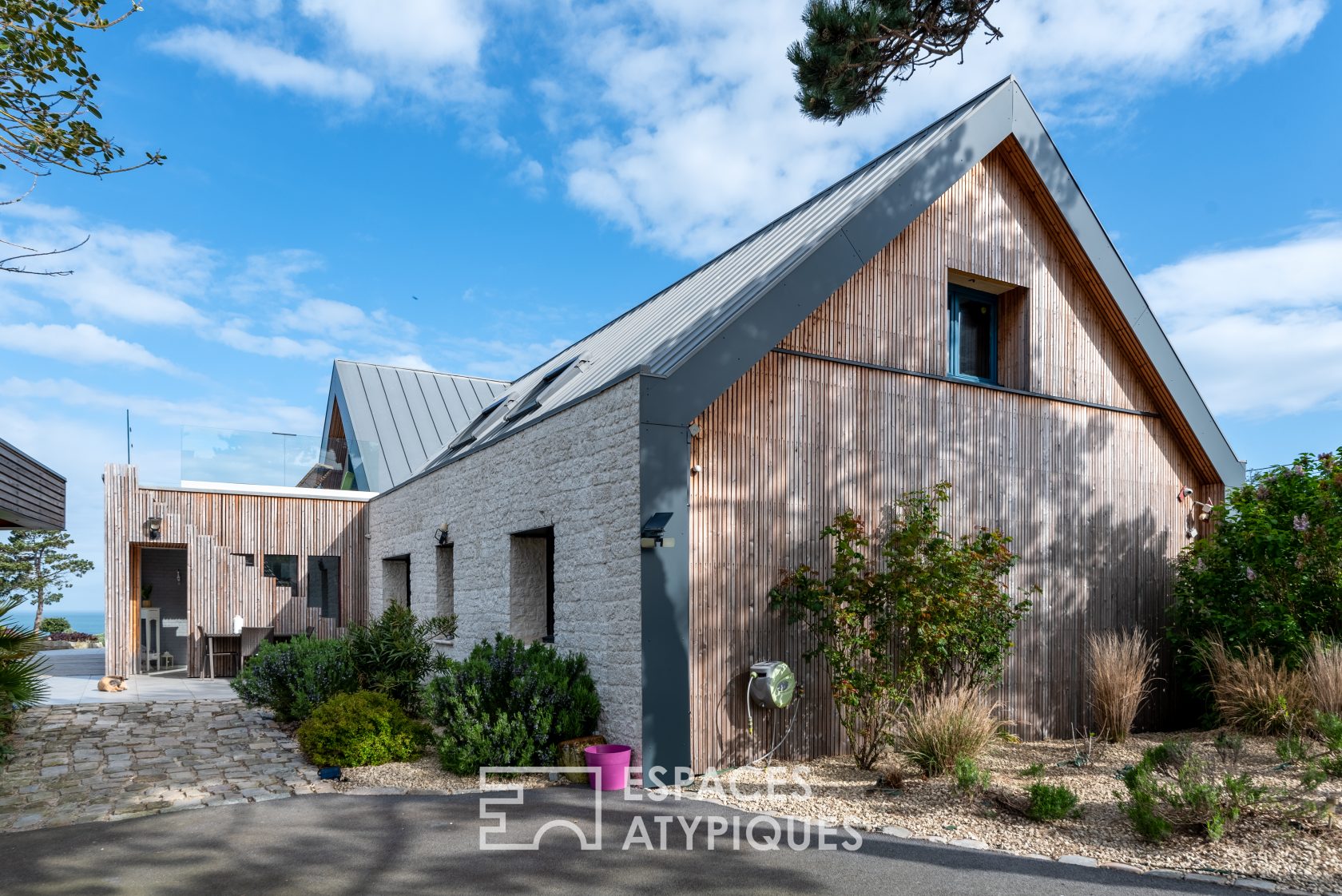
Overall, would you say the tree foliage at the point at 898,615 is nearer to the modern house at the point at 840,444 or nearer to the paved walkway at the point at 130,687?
the modern house at the point at 840,444

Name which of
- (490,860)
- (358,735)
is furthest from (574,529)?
(490,860)

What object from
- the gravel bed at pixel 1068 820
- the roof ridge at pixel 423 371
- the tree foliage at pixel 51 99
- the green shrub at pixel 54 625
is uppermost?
the roof ridge at pixel 423 371

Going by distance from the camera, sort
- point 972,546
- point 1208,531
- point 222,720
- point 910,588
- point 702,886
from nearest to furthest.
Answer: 1. point 702,886
2. point 910,588
3. point 972,546
4. point 222,720
5. point 1208,531

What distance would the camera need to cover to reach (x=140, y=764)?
855 cm

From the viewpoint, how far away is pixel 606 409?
27.3ft

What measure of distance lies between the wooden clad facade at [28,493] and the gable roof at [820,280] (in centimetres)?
553

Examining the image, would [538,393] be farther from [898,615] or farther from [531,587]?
[898,615]

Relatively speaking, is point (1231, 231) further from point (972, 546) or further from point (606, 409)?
point (606, 409)

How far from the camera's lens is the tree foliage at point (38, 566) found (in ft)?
88.2

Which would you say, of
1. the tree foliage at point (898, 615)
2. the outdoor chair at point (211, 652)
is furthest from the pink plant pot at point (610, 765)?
the outdoor chair at point (211, 652)

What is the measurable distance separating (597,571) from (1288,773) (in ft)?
19.2

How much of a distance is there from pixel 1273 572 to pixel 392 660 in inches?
388

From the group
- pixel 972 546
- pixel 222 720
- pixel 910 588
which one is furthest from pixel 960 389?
pixel 222 720

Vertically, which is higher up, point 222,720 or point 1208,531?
point 1208,531
